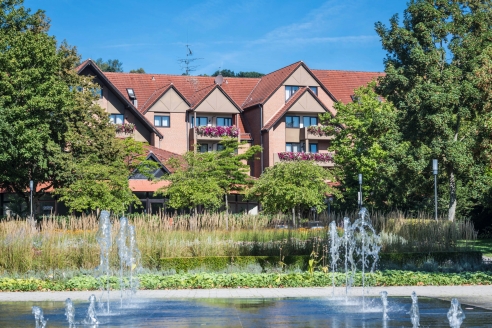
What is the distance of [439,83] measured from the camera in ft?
115

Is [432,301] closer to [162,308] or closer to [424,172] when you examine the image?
[162,308]

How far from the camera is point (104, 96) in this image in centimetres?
5441

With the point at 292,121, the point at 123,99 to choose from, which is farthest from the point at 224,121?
the point at 123,99

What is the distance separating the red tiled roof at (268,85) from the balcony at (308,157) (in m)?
4.69

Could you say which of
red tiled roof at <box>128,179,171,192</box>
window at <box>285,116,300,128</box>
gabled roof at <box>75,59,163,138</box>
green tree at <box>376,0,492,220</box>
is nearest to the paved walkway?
green tree at <box>376,0,492,220</box>

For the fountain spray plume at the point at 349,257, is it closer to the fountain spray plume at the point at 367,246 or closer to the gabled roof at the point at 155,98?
the fountain spray plume at the point at 367,246

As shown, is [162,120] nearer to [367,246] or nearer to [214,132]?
[214,132]

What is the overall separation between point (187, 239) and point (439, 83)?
58.2ft

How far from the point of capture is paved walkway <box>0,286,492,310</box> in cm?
1678

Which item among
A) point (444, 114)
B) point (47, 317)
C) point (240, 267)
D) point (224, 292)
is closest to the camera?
point (47, 317)

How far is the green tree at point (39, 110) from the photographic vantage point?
122ft

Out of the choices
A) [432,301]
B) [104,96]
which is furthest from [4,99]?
[432,301]

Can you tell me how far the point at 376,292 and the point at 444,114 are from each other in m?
18.2

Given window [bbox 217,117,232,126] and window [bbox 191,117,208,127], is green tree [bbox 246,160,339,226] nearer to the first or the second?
window [bbox 217,117,232,126]
